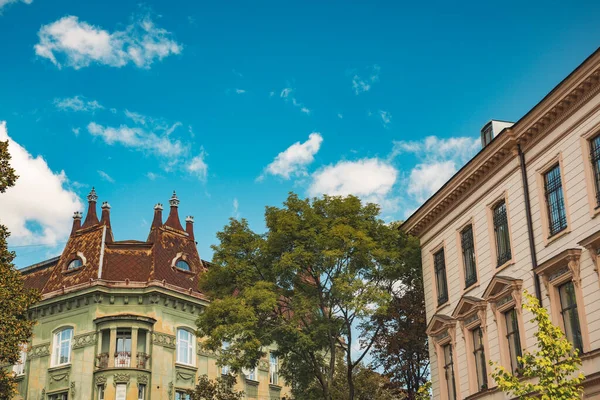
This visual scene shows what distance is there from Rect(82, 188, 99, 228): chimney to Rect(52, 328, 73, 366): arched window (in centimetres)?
798

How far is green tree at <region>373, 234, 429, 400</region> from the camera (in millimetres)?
36156

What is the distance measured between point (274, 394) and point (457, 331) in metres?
27.5

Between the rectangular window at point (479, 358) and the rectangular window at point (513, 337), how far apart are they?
62.4 inches

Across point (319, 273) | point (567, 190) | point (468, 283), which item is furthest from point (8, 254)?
point (567, 190)

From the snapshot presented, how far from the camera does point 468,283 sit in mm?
26484

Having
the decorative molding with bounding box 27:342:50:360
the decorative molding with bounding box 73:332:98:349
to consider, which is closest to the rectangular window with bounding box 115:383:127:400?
the decorative molding with bounding box 73:332:98:349

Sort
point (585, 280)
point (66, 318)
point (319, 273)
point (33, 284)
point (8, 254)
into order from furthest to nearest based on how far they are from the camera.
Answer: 1. point (33, 284)
2. point (66, 318)
3. point (319, 273)
4. point (8, 254)
5. point (585, 280)

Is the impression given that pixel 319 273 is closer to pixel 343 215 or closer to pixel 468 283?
pixel 343 215

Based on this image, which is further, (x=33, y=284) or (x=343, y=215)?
(x=33, y=284)

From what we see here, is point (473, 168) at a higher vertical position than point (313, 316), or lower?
higher

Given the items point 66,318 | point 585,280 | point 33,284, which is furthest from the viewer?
point 33,284

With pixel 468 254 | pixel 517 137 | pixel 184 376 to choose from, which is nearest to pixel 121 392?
pixel 184 376

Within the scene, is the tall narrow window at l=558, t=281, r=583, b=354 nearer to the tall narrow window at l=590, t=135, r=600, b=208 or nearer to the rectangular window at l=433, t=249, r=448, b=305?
the tall narrow window at l=590, t=135, r=600, b=208

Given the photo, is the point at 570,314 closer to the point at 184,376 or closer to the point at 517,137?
the point at 517,137
